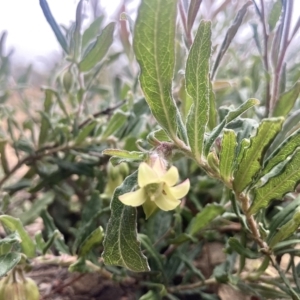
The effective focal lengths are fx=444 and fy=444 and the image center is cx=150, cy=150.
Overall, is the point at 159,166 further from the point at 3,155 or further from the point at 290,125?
the point at 3,155

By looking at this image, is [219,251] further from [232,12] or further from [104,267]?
[232,12]

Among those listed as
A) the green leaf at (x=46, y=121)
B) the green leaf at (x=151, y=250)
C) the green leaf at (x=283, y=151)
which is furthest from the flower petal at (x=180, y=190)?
the green leaf at (x=46, y=121)

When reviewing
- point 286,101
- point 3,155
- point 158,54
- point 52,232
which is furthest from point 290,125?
point 3,155

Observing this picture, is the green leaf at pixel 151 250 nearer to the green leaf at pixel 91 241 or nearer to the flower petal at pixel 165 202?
the green leaf at pixel 91 241

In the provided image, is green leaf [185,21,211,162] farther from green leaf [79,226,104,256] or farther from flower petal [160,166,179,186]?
green leaf [79,226,104,256]

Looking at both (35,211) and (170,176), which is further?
(35,211)

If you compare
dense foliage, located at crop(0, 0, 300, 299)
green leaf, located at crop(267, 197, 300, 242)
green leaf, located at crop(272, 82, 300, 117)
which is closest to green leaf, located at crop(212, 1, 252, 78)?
dense foliage, located at crop(0, 0, 300, 299)

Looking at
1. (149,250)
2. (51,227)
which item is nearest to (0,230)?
(51,227)
